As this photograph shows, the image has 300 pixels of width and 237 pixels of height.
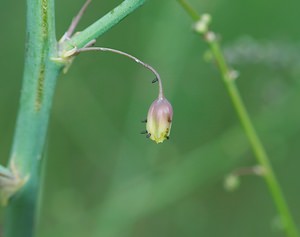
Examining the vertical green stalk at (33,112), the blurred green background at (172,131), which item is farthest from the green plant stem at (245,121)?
the blurred green background at (172,131)

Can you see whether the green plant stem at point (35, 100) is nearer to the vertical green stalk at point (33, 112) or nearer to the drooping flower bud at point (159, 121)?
the vertical green stalk at point (33, 112)

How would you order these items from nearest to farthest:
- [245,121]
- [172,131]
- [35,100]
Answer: [35,100]
[245,121]
[172,131]

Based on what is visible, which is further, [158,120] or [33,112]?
[33,112]

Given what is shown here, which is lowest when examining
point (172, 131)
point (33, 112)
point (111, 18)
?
point (33, 112)

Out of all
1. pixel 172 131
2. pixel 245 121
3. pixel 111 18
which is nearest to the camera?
pixel 111 18

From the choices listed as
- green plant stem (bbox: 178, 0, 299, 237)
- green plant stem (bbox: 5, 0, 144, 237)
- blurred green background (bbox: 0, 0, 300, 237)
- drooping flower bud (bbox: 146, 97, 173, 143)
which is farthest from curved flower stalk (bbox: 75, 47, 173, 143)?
blurred green background (bbox: 0, 0, 300, 237)

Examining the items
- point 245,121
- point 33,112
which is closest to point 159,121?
point 33,112

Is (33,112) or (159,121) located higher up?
(33,112)

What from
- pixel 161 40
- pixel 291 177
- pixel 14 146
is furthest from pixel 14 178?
pixel 291 177

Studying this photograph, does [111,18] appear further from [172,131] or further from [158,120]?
[172,131]
